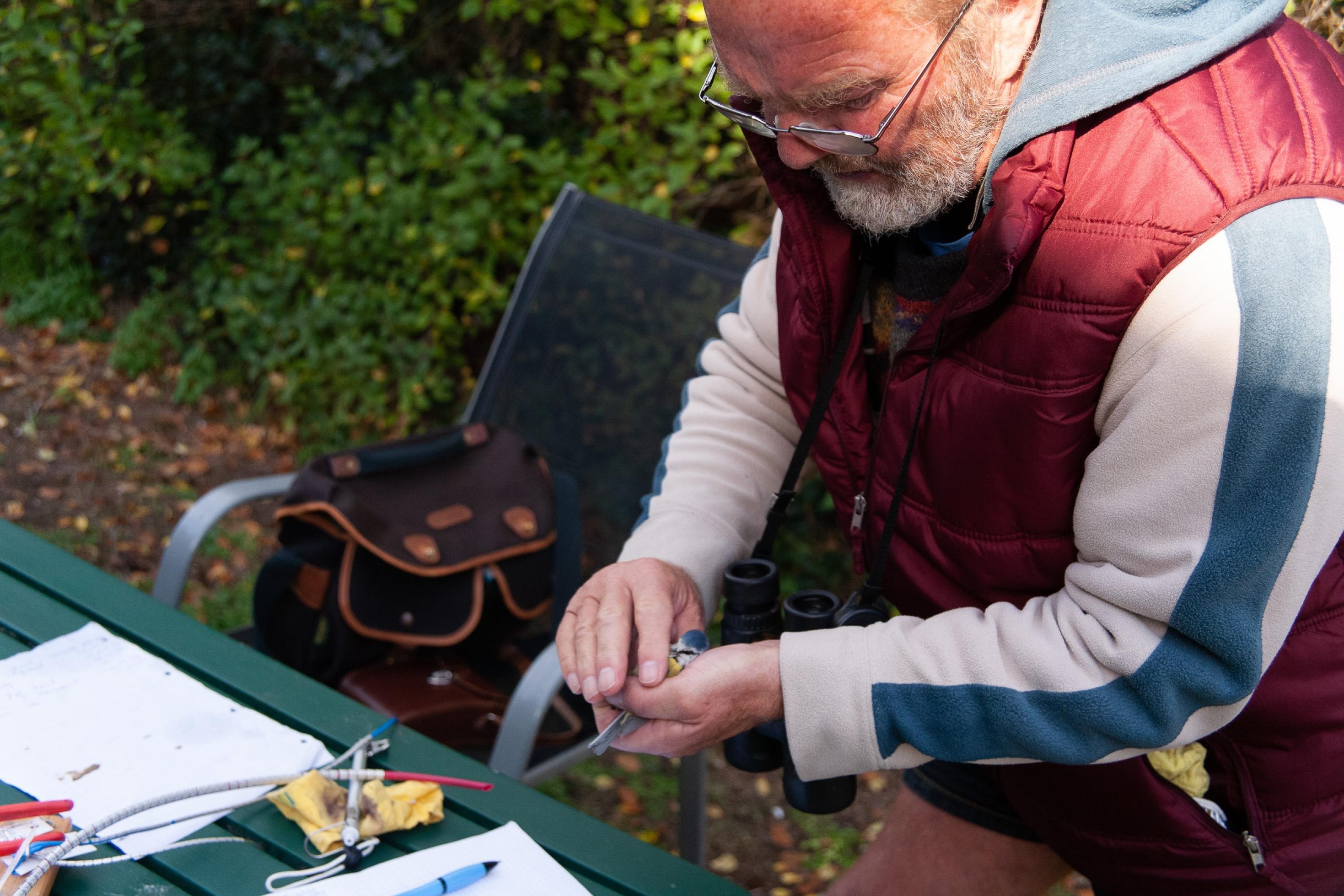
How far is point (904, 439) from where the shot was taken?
4.64ft

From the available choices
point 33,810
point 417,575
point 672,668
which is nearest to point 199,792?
point 33,810

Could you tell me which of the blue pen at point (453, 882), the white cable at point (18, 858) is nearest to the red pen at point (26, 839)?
the white cable at point (18, 858)

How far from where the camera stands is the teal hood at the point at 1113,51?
3.81 feet

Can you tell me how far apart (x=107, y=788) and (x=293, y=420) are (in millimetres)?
3690

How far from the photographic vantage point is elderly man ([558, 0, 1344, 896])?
3.57 ft

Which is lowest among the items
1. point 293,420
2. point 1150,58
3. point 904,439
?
point 293,420

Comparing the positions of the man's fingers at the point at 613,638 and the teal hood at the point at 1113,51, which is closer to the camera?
the teal hood at the point at 1113,51

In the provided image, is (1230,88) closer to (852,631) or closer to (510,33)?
(852,631)

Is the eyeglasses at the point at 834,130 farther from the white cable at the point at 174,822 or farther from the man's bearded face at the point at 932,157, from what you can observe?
the white cable at the point at 174,822

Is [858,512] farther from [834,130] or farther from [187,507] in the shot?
[187,507]

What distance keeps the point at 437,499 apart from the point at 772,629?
1.20m

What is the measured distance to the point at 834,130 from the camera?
4.28 ft

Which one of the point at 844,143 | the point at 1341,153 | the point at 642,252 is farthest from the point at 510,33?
the point at 1341,153

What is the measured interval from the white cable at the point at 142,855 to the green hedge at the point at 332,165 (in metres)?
2.81
